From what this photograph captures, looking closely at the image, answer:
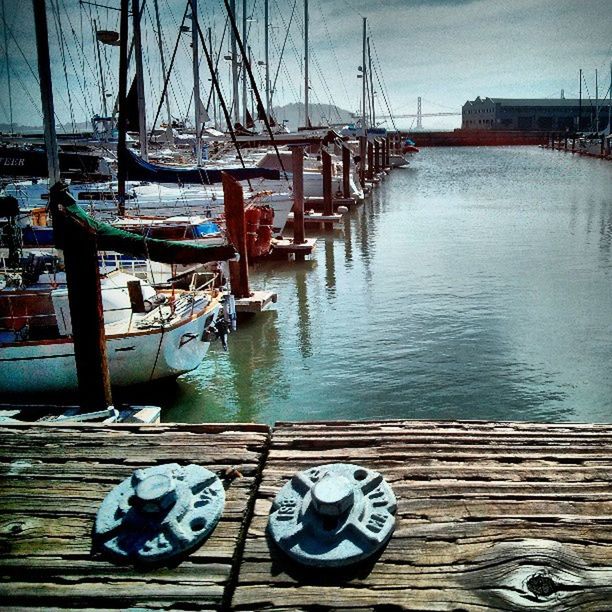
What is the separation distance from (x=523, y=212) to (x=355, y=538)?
36.0 metres

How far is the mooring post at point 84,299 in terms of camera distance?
6562 millimetres

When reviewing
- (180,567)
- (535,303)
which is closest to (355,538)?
(180,567)

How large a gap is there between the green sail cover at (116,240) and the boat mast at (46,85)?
20.5 inches

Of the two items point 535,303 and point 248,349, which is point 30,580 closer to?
point 248,349

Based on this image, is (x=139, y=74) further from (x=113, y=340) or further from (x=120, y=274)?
(x=113, y=340)

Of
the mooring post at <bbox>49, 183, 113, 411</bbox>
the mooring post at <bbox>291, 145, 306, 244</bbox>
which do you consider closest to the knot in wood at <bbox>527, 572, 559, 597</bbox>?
the mooring post at <bbox>49, 183, 113, 411</bbox>

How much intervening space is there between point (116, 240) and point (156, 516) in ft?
19.6

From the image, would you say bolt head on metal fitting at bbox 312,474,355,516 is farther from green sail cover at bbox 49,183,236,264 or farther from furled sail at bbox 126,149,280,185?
furled sail at bbox 126,149,280,185

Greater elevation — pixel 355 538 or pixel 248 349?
pixel 355 538

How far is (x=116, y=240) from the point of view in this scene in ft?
25.2

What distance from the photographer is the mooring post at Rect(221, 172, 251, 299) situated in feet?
47.8

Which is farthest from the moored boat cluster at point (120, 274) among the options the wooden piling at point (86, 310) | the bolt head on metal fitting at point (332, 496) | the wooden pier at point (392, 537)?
the bolt head on metal fitting at point (332, 496)

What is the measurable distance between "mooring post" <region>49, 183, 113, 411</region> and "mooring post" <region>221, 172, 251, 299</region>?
747 cm

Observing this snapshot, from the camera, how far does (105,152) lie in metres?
36.8
